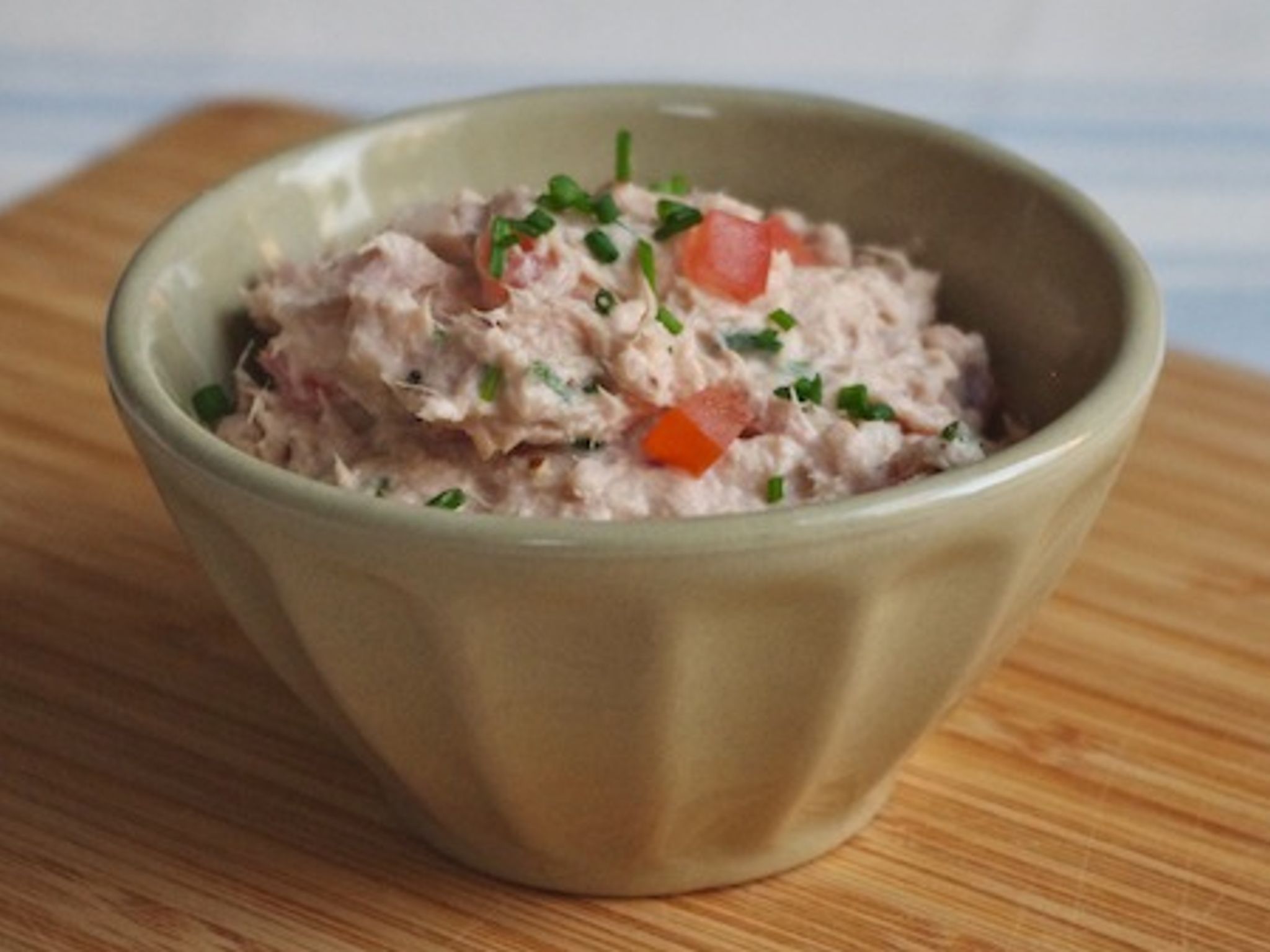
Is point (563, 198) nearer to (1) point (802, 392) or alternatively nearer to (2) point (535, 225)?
(2) point (535, 225)

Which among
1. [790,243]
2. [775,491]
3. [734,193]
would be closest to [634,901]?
[775,491]

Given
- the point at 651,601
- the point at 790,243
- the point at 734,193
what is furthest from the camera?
the point at 734,193

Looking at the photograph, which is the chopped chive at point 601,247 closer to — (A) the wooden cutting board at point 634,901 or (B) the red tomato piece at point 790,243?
(B) the red tomato piece at point 790,243

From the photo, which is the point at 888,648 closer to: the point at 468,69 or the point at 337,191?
the point at 337,191

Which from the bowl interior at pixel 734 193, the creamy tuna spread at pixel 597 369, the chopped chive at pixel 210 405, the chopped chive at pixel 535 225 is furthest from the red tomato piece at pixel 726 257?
the chopped chive at pixel 210 405

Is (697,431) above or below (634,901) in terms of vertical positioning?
above

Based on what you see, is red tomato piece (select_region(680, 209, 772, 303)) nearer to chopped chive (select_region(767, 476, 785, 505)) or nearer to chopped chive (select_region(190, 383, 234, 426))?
chopped chive (select_region(767, 476, 785, 505))
